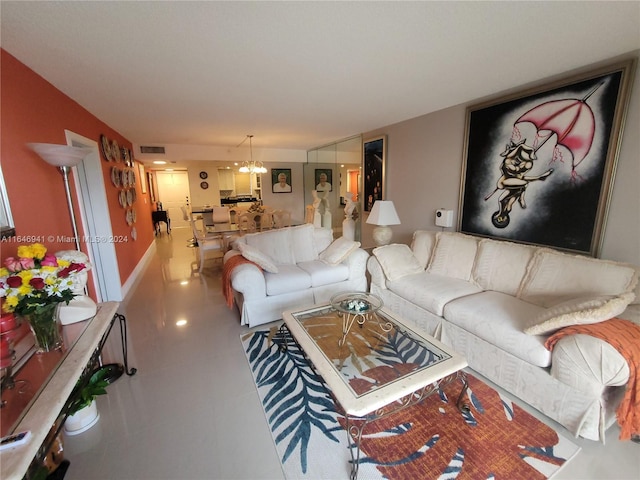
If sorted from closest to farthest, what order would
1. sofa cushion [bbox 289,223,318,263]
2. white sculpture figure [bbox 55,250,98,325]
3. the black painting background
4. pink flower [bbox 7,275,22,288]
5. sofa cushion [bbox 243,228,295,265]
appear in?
pink flower [bbox 7,275,22,288] < white sculpture figure [bbox 55,250,98,325] < the black painting background < sofa cushion [bbox 243,228,295,265] < sofa cushion [bbox 289,223,318,263]

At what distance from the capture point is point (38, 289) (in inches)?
50.4

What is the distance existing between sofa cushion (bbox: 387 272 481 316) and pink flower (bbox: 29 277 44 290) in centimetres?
257

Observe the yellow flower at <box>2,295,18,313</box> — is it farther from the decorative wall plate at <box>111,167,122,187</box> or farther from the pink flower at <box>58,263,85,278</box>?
the decorative wall plate at <box>111,167,122,187</box>

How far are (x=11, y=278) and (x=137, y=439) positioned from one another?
1.10 meters

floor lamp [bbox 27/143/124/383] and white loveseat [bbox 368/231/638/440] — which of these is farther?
floor lamp [bbox 27/143/124/383]

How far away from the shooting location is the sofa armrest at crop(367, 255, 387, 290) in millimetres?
2877

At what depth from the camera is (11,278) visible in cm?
120

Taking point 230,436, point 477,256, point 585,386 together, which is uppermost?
→ point 477,256

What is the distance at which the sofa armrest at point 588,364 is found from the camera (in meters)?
1.38

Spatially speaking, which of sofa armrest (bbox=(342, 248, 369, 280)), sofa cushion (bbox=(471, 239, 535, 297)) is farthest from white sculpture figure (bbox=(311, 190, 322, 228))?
sofa cushion (bbox=(471, 239, 535, 297))

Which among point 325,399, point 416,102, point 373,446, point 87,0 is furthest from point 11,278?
point 416,102

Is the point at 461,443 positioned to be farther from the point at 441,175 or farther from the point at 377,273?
the point at 441,175

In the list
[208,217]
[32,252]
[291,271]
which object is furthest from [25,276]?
[208,217]

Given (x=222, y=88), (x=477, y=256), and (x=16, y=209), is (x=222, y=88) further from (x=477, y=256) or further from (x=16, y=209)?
(x=477, y=256)
